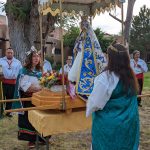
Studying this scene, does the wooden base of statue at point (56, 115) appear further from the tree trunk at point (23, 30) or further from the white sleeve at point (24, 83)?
the tree trunk at point (23, 30)

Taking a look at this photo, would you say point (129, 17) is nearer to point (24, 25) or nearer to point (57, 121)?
point (24, 25)

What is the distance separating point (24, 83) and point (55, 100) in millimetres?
1264

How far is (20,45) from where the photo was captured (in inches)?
493

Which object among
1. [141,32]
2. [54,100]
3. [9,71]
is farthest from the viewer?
[141,32]

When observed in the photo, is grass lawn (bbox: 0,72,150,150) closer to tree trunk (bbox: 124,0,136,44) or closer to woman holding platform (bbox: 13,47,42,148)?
woman holding platform (bbox: 13,47,42,148)

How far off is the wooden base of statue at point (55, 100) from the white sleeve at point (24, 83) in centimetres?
97

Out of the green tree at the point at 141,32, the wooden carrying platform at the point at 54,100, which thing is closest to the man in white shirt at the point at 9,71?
the wooden carrying platform at the point at 54,100

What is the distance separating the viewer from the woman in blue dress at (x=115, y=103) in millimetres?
3641

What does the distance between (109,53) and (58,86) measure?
1234mm

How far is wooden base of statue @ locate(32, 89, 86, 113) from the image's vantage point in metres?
4.50

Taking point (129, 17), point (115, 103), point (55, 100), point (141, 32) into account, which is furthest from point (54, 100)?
point (141, 32)

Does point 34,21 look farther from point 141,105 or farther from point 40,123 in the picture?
point 40,123

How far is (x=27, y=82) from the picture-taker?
566 cm

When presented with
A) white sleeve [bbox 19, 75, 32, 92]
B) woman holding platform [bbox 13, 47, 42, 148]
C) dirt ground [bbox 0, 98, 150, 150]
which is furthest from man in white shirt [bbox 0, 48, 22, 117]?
white sleeve [bbox 19, 75, 32, 92]
